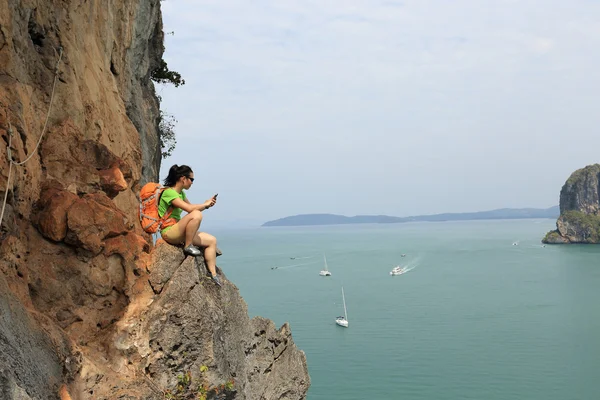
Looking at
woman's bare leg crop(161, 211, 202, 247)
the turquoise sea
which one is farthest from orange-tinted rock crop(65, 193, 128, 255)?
the turquoise sea

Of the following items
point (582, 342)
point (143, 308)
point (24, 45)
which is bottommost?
point (582, 342)

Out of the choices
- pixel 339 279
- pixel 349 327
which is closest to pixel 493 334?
pixel 349 327

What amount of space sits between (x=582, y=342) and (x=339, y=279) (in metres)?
36.6

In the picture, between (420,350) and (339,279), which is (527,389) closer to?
(420,350)

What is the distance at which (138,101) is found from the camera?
1166 centimetres

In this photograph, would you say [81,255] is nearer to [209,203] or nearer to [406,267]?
[209,203]

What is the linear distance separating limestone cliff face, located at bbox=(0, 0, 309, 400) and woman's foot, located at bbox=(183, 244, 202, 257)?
170mm

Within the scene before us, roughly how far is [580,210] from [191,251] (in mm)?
190905

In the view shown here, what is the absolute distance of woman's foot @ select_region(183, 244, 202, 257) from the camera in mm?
7293

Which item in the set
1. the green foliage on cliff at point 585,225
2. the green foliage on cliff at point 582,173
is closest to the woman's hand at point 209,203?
the green foliage on cliff at point 585,225

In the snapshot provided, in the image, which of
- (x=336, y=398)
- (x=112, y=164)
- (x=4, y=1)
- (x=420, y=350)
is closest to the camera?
(x=4, y=1)

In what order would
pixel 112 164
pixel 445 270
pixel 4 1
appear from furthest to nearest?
pixel 445 270 → pixel 112 164 → pixel 4 1

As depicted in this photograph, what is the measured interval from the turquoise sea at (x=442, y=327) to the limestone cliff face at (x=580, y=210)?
68257 millimetres

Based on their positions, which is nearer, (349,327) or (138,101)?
(138,101)
